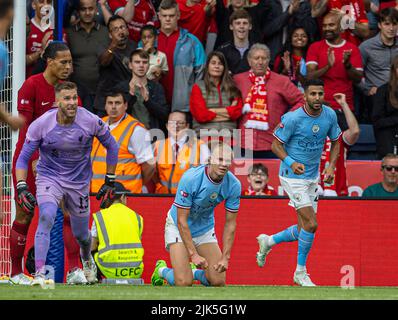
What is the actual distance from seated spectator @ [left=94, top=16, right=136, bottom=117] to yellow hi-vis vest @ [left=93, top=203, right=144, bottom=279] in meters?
2.87

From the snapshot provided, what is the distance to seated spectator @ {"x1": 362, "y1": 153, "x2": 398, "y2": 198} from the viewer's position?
15094mm

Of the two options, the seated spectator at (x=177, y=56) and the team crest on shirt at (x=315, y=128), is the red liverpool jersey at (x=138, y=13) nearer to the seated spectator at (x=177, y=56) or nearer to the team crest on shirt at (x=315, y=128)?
the seated spectator at (x=177, y=56)

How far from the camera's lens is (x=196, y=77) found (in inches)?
637

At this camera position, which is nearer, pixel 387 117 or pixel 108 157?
pixel 108 157

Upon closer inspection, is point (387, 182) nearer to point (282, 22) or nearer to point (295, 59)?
point (295, 59)

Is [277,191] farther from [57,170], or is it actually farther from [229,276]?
[57,170]

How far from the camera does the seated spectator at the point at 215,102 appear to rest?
15398 mm

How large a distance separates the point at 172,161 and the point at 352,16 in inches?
153

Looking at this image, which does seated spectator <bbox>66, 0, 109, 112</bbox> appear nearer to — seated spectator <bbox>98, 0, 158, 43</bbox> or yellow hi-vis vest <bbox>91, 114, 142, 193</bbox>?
seated spectator <bbox>98, 0, 158, 43</bbox>

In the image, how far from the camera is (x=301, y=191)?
13531mm

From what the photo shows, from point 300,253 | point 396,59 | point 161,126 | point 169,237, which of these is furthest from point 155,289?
point 396,59

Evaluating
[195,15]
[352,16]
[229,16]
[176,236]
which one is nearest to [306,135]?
[176,236]

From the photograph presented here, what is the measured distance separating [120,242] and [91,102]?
3373mm
